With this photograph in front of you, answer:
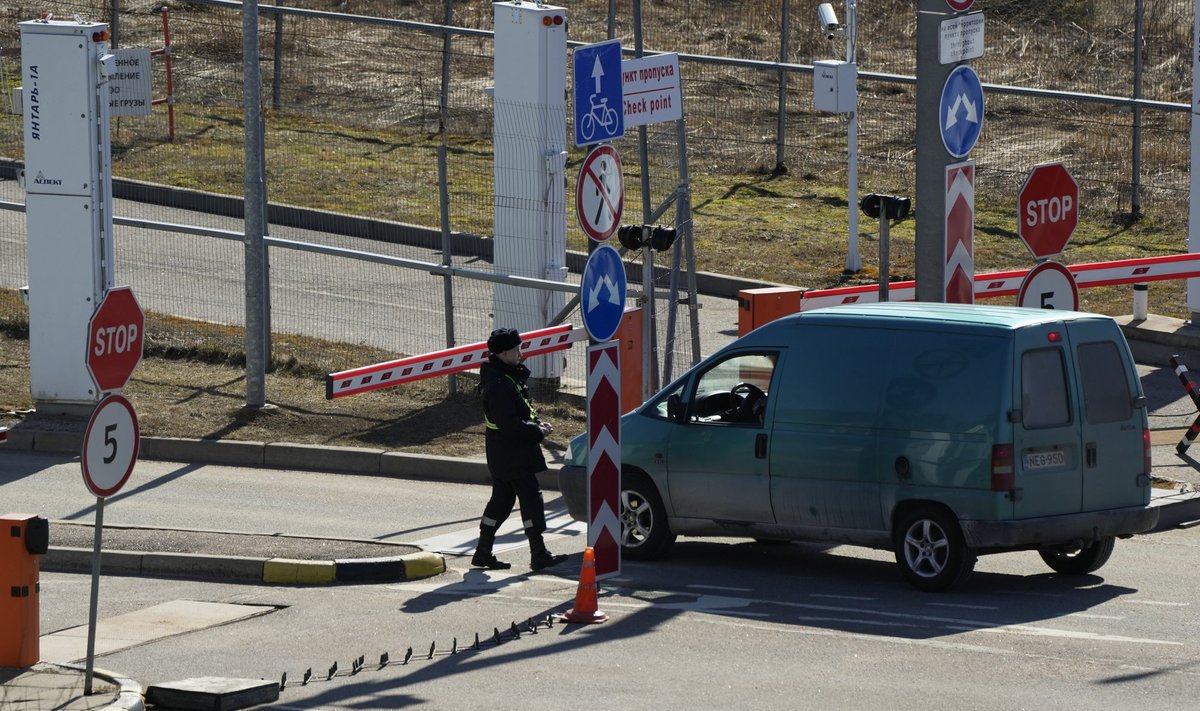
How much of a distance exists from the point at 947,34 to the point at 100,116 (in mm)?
8085

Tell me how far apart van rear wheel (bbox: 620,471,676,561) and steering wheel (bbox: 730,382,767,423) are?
88 cm

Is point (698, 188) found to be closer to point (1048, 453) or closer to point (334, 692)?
point (1048, 453)

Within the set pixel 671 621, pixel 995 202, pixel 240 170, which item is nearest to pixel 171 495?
pixel 671 621

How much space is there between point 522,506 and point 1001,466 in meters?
3.45

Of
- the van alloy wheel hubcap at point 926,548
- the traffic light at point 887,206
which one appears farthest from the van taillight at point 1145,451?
the traffic light at point 887,206

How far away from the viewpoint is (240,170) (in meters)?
26.9

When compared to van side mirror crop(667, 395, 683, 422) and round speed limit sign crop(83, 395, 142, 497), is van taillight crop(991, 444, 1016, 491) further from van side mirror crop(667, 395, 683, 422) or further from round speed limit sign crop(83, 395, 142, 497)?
round speed limit sign crop(83, 395, 142, 497)

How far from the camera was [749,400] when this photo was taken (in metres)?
12.5

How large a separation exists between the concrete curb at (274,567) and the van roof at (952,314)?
3240mm

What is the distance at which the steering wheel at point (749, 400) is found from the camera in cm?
1245

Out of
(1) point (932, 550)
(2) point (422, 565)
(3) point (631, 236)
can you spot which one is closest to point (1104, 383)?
(1) point (932, 550)

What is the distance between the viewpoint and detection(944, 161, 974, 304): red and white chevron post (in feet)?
47.1

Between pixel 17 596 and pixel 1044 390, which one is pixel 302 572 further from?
pixel 1044 390

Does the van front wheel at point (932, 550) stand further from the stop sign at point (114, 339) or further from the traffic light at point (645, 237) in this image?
the stop sign at point (114, 339)
